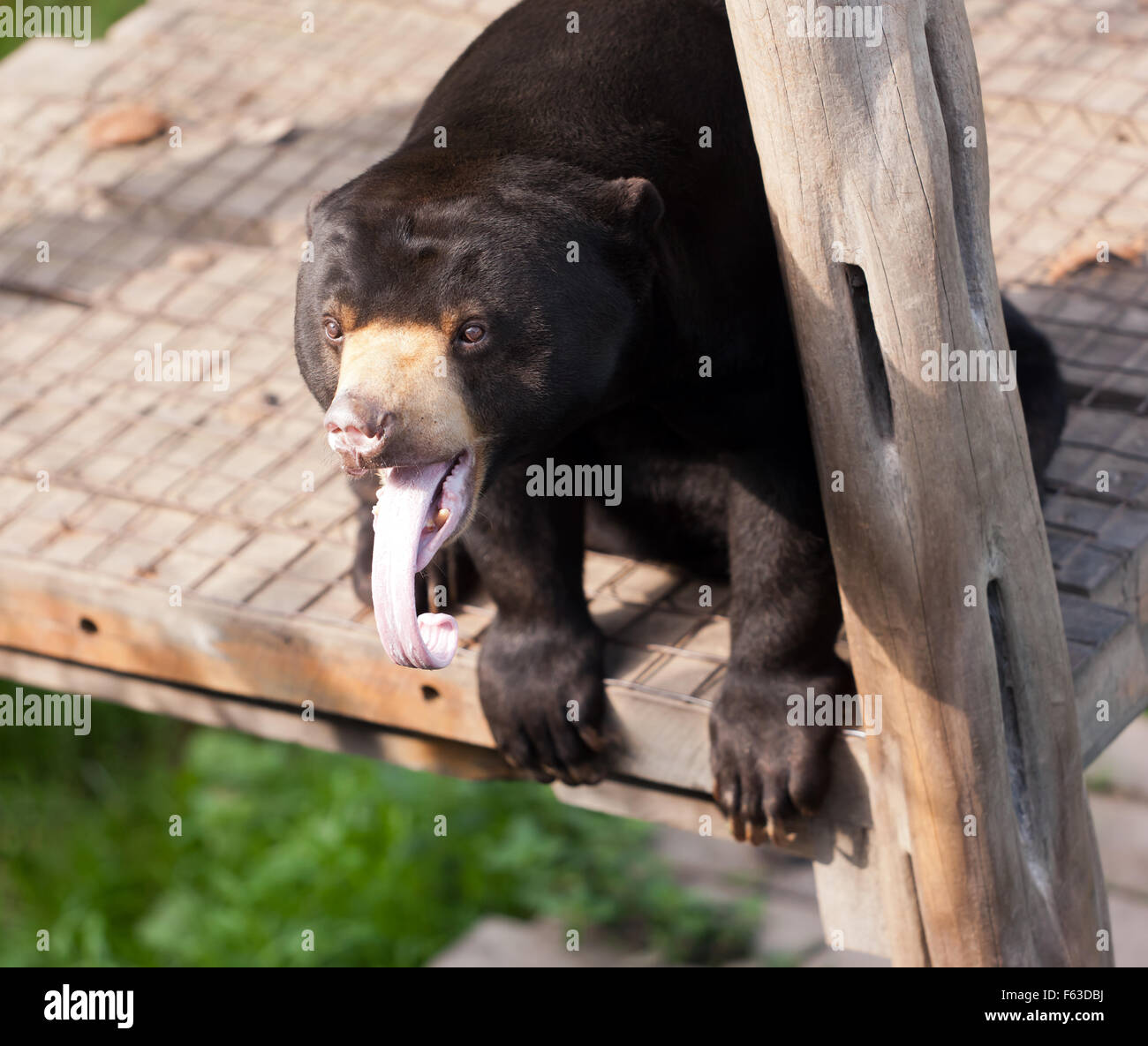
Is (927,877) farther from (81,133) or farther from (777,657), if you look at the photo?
(81,133)

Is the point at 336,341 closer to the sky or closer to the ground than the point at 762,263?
closer to the ground

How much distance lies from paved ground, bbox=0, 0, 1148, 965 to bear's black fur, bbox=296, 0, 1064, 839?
55cm

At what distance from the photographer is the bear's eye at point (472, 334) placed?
2.30 m

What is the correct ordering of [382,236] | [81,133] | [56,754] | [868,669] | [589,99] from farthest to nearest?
[56,754] → [81,133] → [868,669] → [589,99] → [382,236]

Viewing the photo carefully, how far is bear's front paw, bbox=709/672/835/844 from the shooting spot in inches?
116

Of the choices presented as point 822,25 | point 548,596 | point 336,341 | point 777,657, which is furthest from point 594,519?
point 822,25

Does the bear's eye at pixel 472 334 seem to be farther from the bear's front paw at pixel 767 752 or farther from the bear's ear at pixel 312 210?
the bear's front paw at pixel 767 752

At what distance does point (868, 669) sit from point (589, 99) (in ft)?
3.37

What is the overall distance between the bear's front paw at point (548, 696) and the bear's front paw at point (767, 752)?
0.25m

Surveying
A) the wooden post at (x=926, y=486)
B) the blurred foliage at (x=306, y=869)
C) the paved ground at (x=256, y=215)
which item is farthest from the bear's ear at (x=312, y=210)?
the blurred foliage at (x=306, y=869)

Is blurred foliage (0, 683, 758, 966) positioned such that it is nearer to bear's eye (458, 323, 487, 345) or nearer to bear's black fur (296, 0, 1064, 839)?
bear's black fur (296, 0, 1064, 839)

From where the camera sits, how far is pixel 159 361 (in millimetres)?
4207

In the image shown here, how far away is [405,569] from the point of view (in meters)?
2.23

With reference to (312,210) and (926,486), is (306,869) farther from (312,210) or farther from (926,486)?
(926,486)
